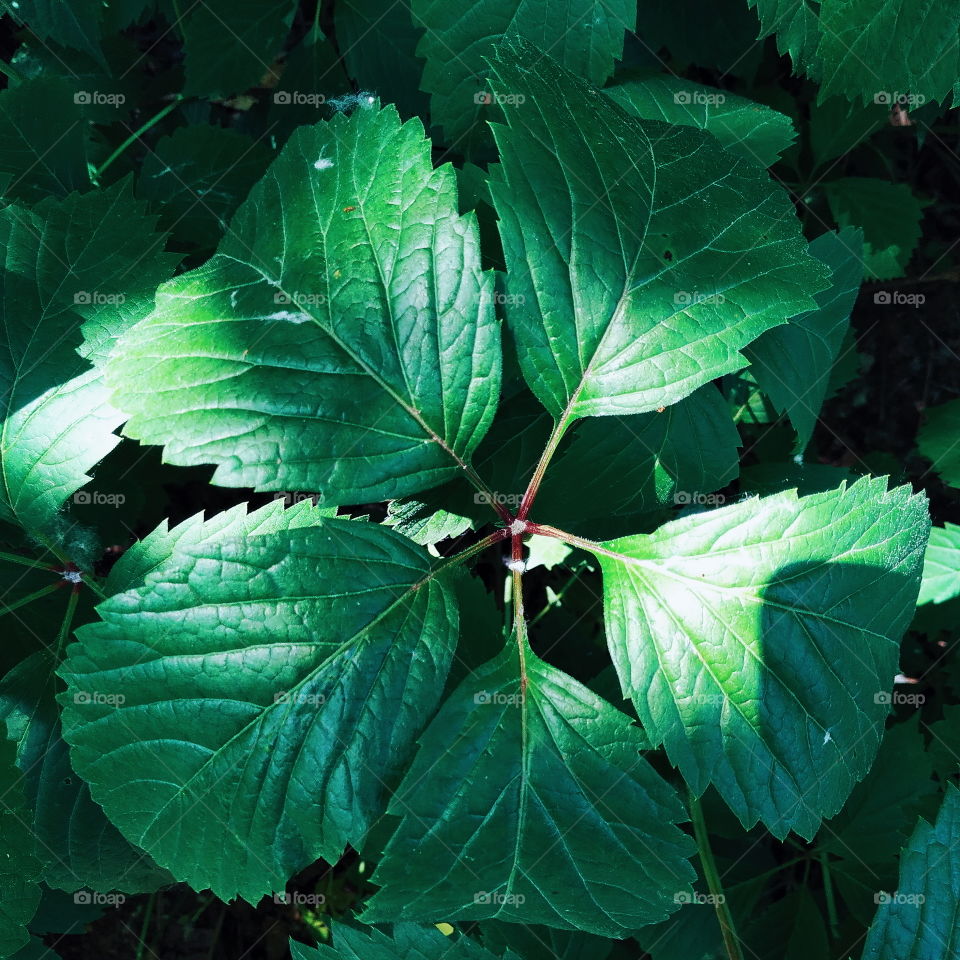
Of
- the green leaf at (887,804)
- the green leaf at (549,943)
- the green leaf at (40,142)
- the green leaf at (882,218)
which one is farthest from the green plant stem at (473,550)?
the green leaf at (882,218)

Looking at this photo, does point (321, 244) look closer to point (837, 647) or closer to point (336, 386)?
point (336, 386)

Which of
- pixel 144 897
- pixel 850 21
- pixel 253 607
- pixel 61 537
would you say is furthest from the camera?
pixel 144 897

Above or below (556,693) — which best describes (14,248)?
above

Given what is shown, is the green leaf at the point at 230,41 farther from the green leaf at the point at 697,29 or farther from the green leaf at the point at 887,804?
the green leaf at the point at 887,804

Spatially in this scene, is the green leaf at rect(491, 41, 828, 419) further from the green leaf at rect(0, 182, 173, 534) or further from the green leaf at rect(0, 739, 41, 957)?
the green leaf at rect(0, 739, 41, 957)

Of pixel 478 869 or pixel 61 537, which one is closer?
pixel 478 869

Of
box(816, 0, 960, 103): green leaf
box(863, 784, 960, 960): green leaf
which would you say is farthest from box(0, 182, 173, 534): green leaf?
box(863, 784, 960, 960): green leaf

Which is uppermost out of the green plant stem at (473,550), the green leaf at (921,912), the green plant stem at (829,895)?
the green plant stem at (473,550)

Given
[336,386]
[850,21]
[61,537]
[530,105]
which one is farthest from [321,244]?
[850,21]
